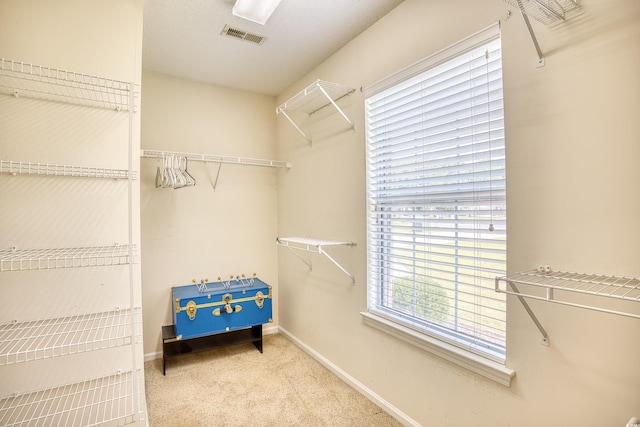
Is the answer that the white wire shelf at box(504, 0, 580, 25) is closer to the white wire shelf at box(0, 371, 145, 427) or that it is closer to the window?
the window

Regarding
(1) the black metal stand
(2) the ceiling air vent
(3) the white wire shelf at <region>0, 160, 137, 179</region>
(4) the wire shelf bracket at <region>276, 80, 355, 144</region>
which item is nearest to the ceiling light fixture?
(2) the ceiling air vent

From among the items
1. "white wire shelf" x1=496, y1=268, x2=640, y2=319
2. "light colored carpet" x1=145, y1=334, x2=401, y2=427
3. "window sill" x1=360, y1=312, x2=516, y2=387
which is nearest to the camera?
"white wire shelf" x1=496, y1=268, x2=640, y2=319

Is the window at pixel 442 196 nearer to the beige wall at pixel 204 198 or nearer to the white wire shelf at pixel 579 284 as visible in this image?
the white wire shelf at pixel 579 284

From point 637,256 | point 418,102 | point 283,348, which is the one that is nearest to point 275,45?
point 418,102

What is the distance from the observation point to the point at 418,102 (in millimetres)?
1884

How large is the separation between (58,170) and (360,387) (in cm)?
232

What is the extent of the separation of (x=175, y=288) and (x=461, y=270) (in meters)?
2.51

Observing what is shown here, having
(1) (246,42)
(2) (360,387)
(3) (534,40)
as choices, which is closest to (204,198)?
(1) (246,42)

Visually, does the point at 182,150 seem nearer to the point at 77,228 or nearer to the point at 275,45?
the point at 275,45

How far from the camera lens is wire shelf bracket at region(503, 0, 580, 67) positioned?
1.20m

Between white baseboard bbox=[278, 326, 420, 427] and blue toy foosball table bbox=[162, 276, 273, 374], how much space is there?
1.55 ft

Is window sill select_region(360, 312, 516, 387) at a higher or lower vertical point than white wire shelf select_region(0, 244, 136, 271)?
lower

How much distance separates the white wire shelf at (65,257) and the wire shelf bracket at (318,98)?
1545mm

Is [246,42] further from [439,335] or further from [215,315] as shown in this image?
[439,335]
